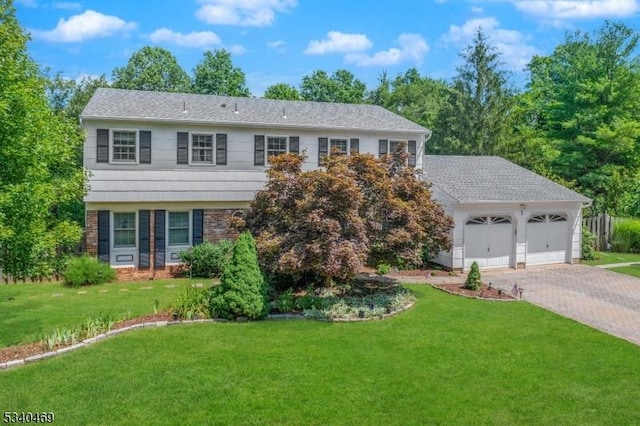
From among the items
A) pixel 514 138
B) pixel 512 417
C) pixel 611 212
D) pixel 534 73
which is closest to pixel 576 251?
pixel 611 212

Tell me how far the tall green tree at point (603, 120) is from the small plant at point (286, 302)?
909 inches

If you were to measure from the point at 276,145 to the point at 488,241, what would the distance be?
377 inches

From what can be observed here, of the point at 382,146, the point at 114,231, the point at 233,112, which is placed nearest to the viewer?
the point at 114,231

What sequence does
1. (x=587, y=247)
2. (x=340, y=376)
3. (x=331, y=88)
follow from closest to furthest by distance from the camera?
(x=340, y=376) → (x=587, y=247) → (x=331, y=88)

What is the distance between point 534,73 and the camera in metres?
50.4

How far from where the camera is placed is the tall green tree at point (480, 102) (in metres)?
33.7

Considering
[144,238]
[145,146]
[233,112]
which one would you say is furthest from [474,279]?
[145,146]

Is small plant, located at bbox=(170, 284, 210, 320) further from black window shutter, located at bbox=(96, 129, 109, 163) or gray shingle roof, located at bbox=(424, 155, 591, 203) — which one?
gray shingle roof, located at bbox=(424, 155, 591, 203)

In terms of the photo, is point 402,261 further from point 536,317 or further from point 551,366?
point 551,366

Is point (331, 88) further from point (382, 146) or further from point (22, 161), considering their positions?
point (22, 161)

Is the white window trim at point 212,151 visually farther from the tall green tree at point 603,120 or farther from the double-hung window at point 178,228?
the tall green tree at point 603,120

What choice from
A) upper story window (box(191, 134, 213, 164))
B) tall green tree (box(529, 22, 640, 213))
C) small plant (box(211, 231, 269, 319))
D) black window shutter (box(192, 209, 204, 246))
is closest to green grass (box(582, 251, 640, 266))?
tall green tree (box(529, 22, 640, 213))

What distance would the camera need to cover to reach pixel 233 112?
813 inches

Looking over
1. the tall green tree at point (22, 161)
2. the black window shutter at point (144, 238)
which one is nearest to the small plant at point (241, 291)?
the tall green tree at point (22, 161)
